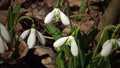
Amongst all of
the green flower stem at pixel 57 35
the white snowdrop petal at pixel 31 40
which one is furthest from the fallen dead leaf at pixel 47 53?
the white snowdrop petal at pixel 31 40

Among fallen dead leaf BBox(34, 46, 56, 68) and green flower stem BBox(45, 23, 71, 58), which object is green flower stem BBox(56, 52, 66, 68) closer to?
green flower stem BBox(45, 23, 71, 58)

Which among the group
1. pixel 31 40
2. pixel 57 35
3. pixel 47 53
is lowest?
pixel 47 53

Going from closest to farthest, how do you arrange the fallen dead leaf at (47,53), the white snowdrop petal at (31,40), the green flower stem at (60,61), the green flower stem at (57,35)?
the white snowdrop petal at (31,40)
the green flower stem at (60,61)
the green flower stem at (57,35)
the fallen dead leaf at (47,53)

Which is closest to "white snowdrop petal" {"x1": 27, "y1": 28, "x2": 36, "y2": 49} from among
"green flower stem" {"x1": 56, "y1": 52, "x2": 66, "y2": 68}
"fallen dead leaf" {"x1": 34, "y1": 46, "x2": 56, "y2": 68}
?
"green flower stem" {"x1": 56, "y1": 52, "x2": 66, "y2": 68}

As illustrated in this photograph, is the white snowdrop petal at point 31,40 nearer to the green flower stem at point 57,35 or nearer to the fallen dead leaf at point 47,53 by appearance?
the green flower stem at point 57,35

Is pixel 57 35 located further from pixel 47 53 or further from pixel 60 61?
pixel 60 61

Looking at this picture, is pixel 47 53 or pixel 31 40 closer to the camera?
pixel 31 40

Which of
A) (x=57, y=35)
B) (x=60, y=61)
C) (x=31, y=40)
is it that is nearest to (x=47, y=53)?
(x=57, y=35)

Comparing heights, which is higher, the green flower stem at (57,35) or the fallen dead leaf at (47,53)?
the green flower stem at (57,35)

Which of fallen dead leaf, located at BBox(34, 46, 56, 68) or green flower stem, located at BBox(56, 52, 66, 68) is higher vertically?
green flower stem, located at BBox(56, 52, 66, 68)

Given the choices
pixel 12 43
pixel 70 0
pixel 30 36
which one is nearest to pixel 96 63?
pixel 30 36

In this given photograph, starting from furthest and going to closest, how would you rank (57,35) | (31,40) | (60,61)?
(57,35) → (60,61) → (31,40)

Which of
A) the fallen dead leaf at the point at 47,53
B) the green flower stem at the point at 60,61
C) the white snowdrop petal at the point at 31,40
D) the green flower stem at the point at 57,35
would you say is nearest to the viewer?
the white snowdrop petal at the point at 31,40
